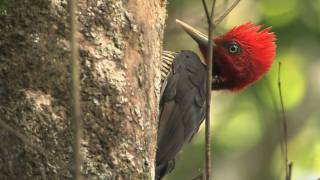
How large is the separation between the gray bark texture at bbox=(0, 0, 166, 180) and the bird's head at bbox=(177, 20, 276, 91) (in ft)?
6.96

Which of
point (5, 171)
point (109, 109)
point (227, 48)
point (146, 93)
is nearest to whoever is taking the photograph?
point (5, 171)

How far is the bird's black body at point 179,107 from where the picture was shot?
433 cm

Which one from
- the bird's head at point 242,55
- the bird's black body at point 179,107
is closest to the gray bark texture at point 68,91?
the bird's black body at point 179,107

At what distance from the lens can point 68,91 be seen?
290 centimetres

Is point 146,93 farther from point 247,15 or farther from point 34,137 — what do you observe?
point 247,15

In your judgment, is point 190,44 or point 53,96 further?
point 190,44

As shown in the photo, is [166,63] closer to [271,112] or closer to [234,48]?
[234,48]

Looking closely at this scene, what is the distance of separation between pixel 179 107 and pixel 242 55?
0.90 metres

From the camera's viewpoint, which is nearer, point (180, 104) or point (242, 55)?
point (180, 104)

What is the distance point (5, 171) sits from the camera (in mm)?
2768

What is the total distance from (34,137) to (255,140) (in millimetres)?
4499

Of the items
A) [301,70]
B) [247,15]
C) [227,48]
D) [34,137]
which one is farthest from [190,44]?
[34,137]

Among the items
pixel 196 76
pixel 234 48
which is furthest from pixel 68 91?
pixel 234 48

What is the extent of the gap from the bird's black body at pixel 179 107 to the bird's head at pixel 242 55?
36 centimetres
